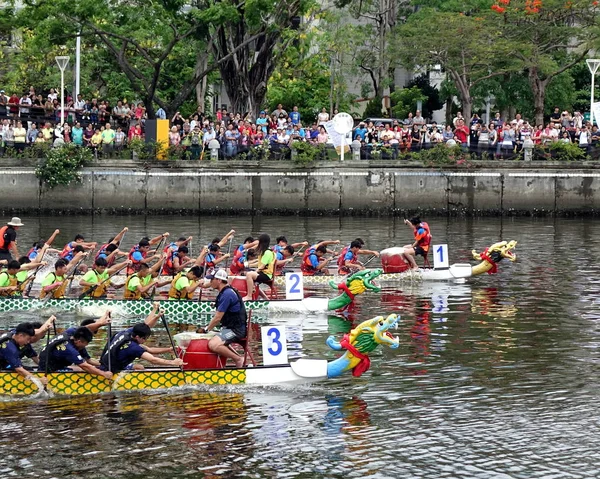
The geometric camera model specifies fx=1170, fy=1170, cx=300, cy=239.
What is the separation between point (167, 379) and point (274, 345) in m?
1.81

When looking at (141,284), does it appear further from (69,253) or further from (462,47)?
(462,47)

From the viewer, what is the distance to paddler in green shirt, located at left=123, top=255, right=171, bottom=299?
81.2 feet

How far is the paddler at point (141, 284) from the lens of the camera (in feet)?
81.2

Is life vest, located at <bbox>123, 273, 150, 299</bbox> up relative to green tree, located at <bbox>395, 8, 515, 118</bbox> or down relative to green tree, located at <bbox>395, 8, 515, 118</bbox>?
down

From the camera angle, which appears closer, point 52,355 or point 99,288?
point 52,355

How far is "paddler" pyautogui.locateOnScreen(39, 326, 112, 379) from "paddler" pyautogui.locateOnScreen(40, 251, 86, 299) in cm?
646

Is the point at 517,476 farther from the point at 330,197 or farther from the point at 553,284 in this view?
the point at 330,197

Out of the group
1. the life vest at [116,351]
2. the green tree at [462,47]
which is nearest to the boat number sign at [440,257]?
the life vest at [116,351]

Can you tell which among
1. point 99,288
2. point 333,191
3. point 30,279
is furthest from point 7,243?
point 333,191

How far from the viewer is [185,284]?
24.8 metres

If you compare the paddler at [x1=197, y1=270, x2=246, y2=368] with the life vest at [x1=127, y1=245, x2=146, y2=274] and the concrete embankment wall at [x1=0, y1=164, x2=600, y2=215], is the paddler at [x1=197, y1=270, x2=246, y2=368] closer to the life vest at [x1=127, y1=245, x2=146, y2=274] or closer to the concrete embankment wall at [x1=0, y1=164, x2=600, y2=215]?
the life vest at [x1=127, y1=245, x2=146, y2=274]

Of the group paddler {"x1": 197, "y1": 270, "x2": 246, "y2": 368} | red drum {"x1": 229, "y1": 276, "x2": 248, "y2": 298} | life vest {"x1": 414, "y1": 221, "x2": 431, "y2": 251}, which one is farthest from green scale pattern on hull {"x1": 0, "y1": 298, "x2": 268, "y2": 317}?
life vest {"x1": 414, "y1": 221, "x2": 431, "y2": 251}

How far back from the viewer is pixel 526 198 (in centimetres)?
4822

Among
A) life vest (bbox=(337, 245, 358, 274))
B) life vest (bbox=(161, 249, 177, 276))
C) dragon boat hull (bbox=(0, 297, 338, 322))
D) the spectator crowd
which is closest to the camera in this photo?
dragon boat hull (bbox=(0, 297, 338, 322))
